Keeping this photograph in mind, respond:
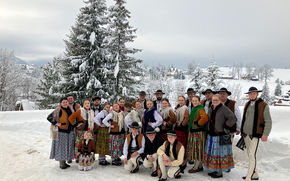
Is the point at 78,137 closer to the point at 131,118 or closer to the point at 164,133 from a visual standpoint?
the point at 131,118

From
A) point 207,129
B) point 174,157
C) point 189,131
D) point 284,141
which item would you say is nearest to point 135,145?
point 174,157

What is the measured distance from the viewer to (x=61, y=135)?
4.93 metres

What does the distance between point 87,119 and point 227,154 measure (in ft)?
11.6

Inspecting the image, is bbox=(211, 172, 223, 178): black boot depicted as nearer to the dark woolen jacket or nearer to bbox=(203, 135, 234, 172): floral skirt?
bbox=(203, 135, 234, 172): floral skirt

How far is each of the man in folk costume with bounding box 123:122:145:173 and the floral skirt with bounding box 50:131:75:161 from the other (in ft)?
4.88

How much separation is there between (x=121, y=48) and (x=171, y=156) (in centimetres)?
1069

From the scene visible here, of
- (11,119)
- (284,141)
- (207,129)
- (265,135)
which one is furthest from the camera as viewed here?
(11,119)

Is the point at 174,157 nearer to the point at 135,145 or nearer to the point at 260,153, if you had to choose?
the point at 135,145

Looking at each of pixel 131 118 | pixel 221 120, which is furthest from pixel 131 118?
pixel 221 120

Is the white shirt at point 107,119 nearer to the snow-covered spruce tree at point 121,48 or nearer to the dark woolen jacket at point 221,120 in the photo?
the dark woolen jacket at point 221,120

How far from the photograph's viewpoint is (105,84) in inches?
527

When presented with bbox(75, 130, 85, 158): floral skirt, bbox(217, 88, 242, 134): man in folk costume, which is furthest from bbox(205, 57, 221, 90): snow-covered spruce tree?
bbox(75, 130, 85, 158): floral skirt

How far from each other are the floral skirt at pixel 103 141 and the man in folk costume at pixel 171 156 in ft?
5.22

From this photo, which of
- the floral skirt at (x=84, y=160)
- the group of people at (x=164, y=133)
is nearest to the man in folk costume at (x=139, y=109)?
the group of people at (x=164, y=133)
